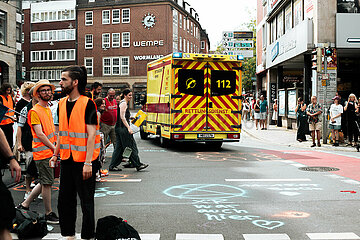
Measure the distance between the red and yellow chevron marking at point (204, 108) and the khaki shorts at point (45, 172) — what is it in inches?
332

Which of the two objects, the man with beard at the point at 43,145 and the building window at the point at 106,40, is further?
the building window at the point at 106,40

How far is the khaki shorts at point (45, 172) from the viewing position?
19.1 feet

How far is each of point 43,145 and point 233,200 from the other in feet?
9.96

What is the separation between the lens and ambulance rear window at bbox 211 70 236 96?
47.6 feet

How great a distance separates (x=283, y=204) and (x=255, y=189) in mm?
1261

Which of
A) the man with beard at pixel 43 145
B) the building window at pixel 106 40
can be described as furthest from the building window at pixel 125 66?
the man with beard at pixel 43 145

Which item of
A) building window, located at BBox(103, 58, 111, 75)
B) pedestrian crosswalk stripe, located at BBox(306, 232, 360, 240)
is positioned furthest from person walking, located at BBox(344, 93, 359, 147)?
building window, located at BBox(103, 58, 111, 75)

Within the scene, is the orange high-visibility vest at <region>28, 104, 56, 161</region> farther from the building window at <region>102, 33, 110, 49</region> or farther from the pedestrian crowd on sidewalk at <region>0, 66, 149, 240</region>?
the building window at <region>102, 33, 110, 49</region>

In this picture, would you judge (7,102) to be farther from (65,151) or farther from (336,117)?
(336,117)

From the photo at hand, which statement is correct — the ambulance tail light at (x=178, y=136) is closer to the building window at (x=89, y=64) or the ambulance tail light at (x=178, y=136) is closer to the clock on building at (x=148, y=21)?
the clock on building at (x=148, y=21)

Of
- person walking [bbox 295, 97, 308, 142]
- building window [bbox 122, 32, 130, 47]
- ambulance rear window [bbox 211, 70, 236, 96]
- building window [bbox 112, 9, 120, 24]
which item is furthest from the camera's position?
building window [bbox 112, 9, 120, 24]

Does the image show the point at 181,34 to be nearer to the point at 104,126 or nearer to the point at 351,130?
the point at 351,130

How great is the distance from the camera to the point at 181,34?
65.0 meters

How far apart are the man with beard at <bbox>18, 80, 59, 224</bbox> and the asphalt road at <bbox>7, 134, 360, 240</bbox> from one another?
0.47 meters
